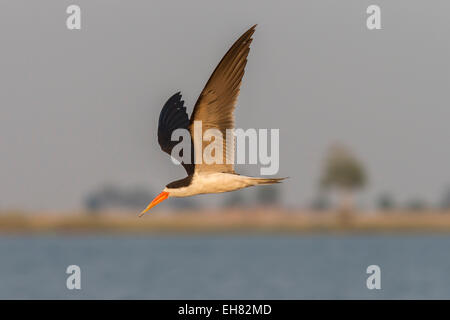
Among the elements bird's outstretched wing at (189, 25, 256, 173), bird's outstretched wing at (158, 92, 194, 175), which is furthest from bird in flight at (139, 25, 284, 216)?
bird's outstretched wing at (158, 92, 194, 175)

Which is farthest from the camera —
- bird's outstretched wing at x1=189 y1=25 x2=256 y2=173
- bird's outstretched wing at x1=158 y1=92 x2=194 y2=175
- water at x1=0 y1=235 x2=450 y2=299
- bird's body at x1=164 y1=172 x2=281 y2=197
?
water at x1=0 y1=235 x2=450 y2=299

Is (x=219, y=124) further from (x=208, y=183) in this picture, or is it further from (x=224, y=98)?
(x=208, y=183)

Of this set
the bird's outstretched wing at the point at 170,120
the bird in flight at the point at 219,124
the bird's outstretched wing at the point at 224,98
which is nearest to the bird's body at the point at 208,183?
the bird in flight at the point at 219,124

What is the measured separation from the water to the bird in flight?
101ft

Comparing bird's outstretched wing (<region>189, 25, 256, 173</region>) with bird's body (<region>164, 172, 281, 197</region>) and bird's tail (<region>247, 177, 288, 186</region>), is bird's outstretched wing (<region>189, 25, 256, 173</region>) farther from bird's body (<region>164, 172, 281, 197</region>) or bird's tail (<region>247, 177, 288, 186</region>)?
bird's tail (<region>247, 177, 288, 186</region>)

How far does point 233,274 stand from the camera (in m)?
49.7

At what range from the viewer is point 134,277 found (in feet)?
164

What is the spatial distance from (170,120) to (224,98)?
2.17 m

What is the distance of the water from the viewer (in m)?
41.1

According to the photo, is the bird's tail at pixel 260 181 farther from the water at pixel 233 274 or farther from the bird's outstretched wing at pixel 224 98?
the water at pixel 233 274

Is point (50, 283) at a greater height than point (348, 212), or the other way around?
point (348, 212)

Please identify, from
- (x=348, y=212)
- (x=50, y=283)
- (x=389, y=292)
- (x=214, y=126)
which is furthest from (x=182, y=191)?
(x=348, y=212)
